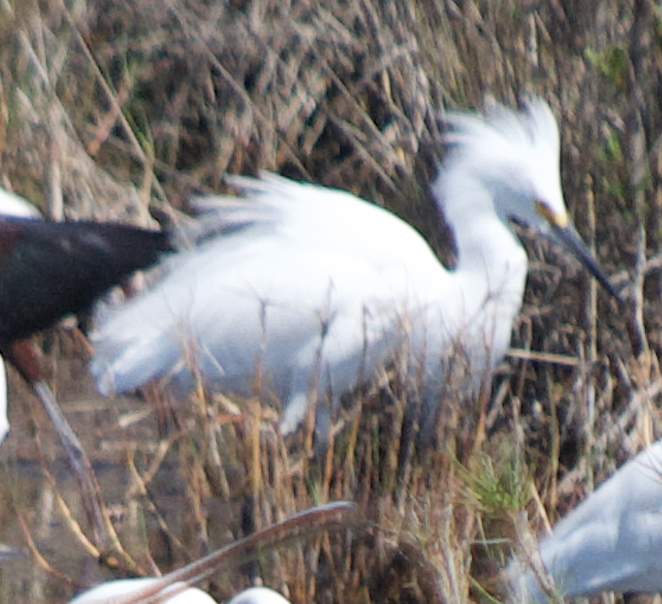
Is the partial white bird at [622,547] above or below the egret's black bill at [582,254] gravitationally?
below

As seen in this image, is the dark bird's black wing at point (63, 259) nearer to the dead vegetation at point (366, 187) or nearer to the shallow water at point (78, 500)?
the shallow water at point (78, 500)

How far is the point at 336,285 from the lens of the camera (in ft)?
9.79

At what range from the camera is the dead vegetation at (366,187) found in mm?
2561

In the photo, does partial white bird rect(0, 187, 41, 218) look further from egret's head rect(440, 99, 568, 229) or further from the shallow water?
egret's head rect(440, 99, 568, 229)

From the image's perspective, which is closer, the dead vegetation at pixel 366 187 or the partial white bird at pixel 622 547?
the partial white bird at pixel 622 547

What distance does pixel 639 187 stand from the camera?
316cm

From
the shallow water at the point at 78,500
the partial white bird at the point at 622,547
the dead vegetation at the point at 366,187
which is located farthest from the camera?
the shallow water at the point at 78,500

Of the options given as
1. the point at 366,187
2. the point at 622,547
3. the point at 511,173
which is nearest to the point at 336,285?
the point at 511,173

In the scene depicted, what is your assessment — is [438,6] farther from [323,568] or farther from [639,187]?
[323,568]

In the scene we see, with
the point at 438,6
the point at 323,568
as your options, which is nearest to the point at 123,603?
the point at 323,568

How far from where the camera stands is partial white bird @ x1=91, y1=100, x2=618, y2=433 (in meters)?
2.94

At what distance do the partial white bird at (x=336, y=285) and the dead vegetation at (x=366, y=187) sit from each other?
140 millimetres

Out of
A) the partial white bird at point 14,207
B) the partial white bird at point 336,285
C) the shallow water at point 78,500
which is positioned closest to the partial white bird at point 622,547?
the partial white bird at point 336,285

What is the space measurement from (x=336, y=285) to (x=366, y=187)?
87cm
